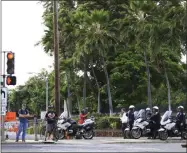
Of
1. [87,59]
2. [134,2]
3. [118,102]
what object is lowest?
[118,102]

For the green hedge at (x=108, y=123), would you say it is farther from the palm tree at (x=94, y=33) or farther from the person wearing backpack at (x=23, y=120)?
the person wearing backpack at (x=23, y=120)

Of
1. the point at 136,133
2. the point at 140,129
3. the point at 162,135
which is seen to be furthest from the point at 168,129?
the point at 136,133

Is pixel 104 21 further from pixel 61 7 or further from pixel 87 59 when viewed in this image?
pixel 61 7

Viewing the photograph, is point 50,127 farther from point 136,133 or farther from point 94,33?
point 94,33

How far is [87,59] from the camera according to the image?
40344 mm

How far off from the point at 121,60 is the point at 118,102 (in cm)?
484

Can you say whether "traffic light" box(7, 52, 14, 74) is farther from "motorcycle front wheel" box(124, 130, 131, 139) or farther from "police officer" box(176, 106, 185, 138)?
"police officer" box(176, 106, 185, 138)

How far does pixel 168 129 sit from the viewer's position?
2416cm

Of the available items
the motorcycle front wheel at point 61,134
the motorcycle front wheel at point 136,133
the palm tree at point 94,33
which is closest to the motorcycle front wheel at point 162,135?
the motorcycle front wheel at point 136,133

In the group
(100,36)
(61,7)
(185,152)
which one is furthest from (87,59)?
(185,152)

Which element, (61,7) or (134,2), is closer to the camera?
(134,2)

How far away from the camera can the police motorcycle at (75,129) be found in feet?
83.4

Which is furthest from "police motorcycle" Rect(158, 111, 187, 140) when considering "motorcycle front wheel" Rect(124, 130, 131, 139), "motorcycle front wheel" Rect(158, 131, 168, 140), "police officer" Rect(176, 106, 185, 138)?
"motorcycle front wheel" Rect(124, 130, 131, 139)

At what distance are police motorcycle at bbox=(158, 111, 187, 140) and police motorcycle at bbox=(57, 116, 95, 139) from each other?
12.0 feet
